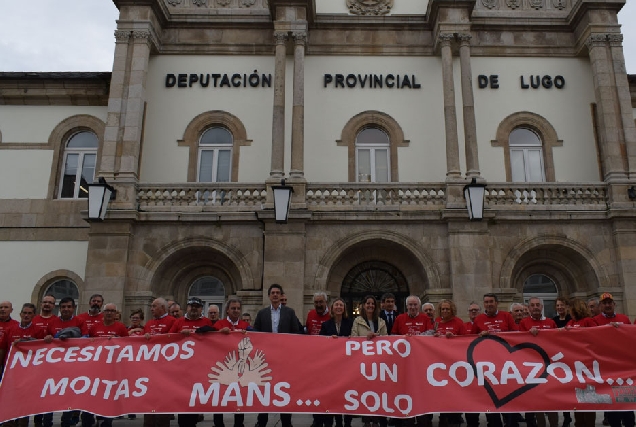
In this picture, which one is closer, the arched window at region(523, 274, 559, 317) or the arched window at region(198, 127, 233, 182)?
the arched window at region(523, 274, 559, 317)

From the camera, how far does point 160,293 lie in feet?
52.3

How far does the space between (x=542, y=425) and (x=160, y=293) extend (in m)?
10.8

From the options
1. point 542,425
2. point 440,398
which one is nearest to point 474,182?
point 542,425

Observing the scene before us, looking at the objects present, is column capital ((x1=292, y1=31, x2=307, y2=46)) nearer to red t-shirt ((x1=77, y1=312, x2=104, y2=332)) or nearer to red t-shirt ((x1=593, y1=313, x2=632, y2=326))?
red t-shirt ((x1=77, y1=312, x2=104, y2=332))

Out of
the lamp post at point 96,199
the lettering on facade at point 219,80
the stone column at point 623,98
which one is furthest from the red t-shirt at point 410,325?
the lettering on facade at point 219,80

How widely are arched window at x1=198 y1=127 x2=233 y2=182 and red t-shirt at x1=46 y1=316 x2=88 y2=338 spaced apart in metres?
8.86

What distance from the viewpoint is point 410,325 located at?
8688mm

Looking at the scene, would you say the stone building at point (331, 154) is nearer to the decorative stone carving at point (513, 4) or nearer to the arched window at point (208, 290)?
the arched window at point (208, 290)

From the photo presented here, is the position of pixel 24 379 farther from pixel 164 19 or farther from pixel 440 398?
pixel 164 19

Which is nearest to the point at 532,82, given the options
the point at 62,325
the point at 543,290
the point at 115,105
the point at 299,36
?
the point at 543,290

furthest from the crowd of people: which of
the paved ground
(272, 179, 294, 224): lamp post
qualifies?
(272, 179, 294, 224): lamp post

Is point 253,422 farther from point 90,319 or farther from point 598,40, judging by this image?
point 598,40

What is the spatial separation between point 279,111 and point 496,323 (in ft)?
32.2

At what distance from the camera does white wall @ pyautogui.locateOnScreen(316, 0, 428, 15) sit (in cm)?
1856
